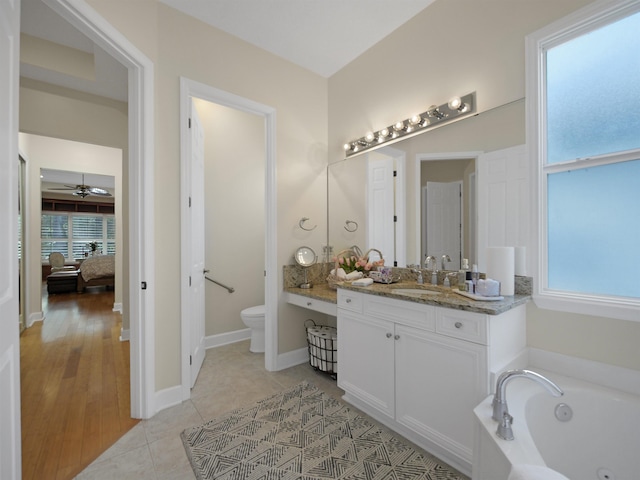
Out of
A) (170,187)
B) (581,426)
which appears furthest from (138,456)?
(581,426)

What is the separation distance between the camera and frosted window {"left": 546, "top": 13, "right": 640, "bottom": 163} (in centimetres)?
146

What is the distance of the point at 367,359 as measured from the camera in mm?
1975

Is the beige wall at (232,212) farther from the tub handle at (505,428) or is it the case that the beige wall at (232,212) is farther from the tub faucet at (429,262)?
the tub handle at (505,428)

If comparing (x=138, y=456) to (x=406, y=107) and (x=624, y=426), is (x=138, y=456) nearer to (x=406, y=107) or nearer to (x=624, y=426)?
(x=624, y=426)

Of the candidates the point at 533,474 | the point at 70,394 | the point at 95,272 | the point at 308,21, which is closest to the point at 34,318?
the point at 95,272

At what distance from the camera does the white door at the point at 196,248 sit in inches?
96.1

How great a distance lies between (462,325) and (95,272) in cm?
746

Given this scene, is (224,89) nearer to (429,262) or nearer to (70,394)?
(429,262)

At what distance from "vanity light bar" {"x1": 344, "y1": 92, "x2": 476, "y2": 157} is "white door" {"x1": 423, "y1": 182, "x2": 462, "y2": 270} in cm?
46

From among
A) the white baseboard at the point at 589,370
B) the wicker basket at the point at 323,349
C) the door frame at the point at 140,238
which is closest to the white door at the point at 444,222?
the white baseboard at the point at 589,370

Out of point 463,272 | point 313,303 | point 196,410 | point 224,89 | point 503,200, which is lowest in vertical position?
point 196,410

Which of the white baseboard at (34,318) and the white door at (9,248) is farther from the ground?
the white door at (9,248)

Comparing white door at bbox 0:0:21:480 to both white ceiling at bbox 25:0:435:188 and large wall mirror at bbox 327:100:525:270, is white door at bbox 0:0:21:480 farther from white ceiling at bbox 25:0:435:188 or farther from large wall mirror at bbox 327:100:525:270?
large wall mirror at bbox 327:100:525:270

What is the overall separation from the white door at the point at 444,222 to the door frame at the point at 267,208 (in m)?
1.36
